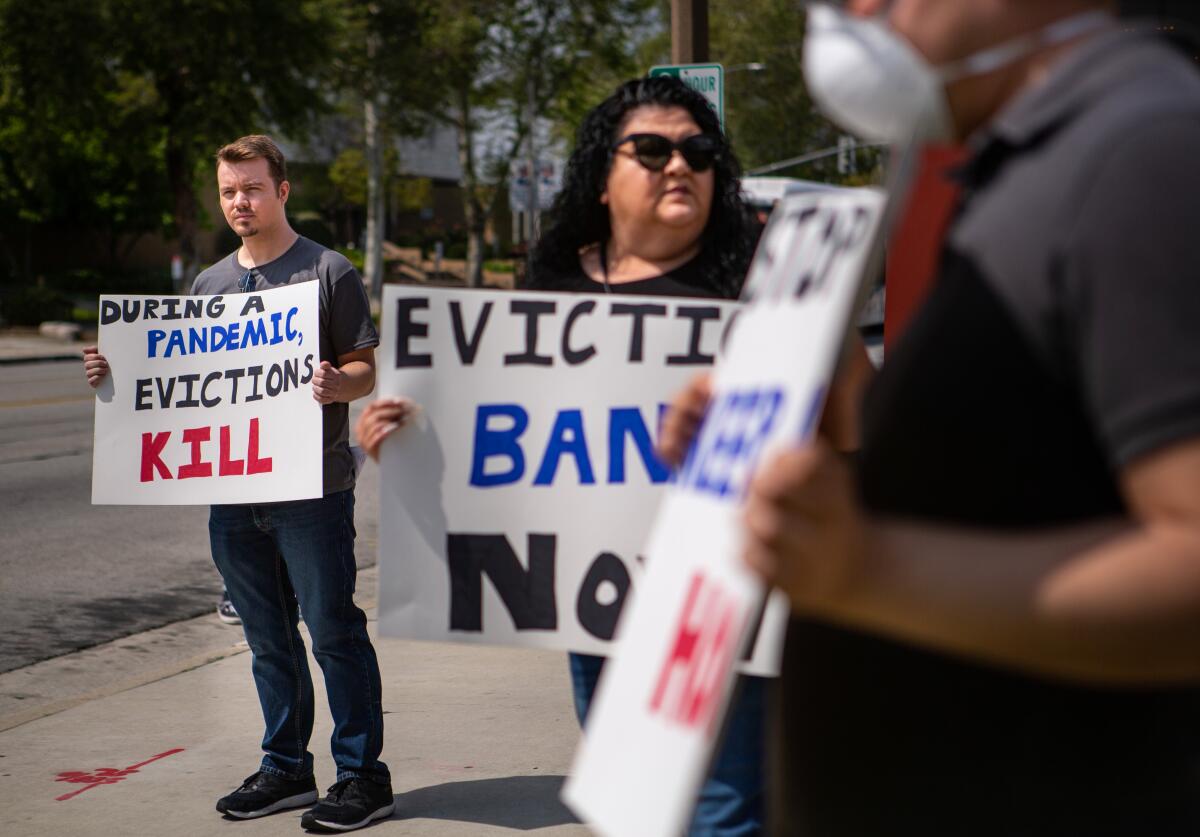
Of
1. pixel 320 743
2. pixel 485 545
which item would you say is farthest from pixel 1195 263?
pixel 320 743

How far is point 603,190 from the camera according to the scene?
326 cm

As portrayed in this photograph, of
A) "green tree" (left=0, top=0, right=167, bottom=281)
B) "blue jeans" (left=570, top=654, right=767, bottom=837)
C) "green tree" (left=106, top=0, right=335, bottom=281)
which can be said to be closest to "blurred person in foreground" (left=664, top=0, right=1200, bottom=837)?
"blue jeans" (left=570, top=654, right=767, bottom=837)

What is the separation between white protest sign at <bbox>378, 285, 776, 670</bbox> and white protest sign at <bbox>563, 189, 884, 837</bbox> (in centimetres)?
116

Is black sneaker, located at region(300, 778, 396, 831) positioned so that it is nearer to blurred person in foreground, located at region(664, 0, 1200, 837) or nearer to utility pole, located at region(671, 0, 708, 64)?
blurred person in foreground, located at region(664, 0, 1200, 837)

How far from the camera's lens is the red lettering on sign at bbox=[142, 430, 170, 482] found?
189 inches

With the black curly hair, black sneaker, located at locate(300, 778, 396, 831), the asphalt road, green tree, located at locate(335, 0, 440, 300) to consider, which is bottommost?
the asphalt road

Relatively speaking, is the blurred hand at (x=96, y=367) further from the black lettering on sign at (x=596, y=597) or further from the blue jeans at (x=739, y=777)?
the blue jeans at (x=739, y=777)

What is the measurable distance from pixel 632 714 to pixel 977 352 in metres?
0.53

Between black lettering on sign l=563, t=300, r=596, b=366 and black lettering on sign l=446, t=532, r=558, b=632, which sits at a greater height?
black lettering on sign l=563, t=300, r=596, b=366

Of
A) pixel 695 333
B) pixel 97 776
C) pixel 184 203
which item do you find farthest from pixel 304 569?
pixel 184 203

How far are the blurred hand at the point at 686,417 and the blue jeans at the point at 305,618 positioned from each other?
281 cm

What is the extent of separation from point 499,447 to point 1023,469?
1.62m

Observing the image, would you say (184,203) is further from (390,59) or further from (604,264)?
(604,264)

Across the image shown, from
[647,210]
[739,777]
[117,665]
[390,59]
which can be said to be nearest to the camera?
[739,777]
